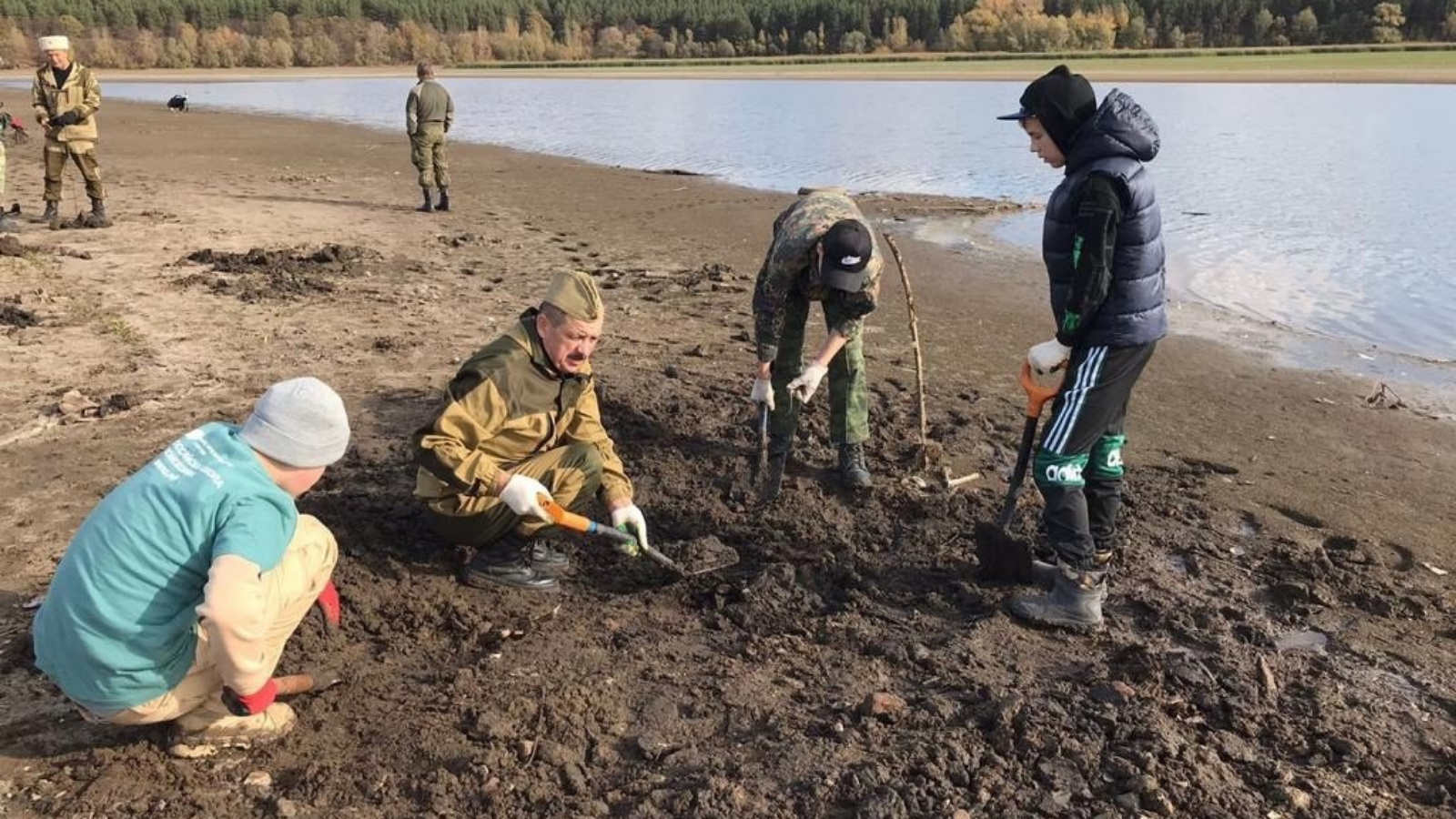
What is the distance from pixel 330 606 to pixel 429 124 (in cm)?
1029

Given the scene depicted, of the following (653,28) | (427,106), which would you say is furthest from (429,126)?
(653,28)

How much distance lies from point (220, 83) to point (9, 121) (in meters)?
42.8

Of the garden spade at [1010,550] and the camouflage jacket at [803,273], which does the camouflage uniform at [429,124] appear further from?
the garden spade at [1010,550]

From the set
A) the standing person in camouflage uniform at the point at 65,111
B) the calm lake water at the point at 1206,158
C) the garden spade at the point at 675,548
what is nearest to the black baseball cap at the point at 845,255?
the garden spade at the point at 675,548

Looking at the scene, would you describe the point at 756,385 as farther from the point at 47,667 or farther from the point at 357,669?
the point at 47,667

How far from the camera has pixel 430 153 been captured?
1290 cm

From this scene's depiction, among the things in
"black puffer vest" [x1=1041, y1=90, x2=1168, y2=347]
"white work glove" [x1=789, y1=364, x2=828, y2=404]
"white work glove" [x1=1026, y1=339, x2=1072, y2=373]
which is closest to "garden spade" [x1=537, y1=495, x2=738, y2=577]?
"white work glove" [x1=789, y1=364, x2=828, y2=404]

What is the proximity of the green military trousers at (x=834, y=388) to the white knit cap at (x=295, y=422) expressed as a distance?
2705 millimetres

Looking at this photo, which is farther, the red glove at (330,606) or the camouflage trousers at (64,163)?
the camouflage trousers at (64,163)

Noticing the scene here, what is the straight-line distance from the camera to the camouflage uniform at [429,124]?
12.4m

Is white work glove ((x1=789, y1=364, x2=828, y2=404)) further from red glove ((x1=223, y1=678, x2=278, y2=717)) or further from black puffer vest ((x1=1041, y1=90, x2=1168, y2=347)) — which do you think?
red glove ((x1=223, y1=678, x2=278, y2=717))

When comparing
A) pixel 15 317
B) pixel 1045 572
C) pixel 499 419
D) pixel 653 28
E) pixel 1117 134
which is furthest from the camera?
pixel 653 28

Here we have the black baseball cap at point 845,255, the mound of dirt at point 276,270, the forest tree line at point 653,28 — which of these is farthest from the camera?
the forest tree line at point 653,28

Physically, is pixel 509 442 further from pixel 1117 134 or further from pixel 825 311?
pixel 1117 134
